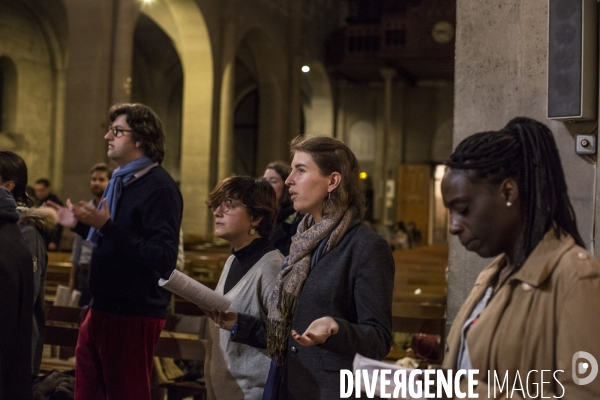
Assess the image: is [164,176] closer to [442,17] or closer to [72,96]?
[72,96]

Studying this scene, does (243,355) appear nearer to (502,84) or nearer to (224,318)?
(224,318)

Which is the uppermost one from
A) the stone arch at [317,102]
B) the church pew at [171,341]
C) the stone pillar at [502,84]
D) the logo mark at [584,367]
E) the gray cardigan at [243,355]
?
the stone arch at [317,102]

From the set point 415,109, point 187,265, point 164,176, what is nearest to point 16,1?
point 187,265

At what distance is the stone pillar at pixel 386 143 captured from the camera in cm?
2398

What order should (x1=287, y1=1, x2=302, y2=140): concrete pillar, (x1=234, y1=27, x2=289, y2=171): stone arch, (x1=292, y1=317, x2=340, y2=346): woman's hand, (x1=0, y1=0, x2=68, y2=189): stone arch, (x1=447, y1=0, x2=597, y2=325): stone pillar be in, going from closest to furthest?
(x1=292, y1=317, x2=340, y2=346): woman's hand, (x1=447, y1=0, x2=597, y2=325): stone pillar, (x1=0, y1=0, x2=68, y2=189): stone arch, (x1=234, y1=27, x2=289, y2=171): stone arch, (x1=287, y1=1, x2=302, y2=140): concrete pillar

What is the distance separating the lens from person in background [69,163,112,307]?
6.14 m

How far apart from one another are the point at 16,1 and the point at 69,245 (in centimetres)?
759

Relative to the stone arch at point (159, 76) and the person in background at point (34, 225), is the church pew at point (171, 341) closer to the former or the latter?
the person in background at point (34, 225)

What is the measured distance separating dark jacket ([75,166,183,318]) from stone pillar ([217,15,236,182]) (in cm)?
1489

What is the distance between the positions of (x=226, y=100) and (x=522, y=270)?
17.1 metres

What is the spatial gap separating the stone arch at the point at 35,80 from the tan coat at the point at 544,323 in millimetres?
17521

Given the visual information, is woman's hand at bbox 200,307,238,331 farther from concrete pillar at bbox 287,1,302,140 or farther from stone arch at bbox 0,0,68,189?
concrete pillar at bbox 287,1,302,140

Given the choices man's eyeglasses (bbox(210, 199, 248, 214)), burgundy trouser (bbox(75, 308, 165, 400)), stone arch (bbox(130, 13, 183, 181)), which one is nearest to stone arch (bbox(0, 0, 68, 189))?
stone arch (bbox(130, 13, 183, 181))

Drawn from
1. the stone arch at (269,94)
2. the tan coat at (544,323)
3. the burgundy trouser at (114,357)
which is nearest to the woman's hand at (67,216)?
the burgundy trouser at (114,357)
